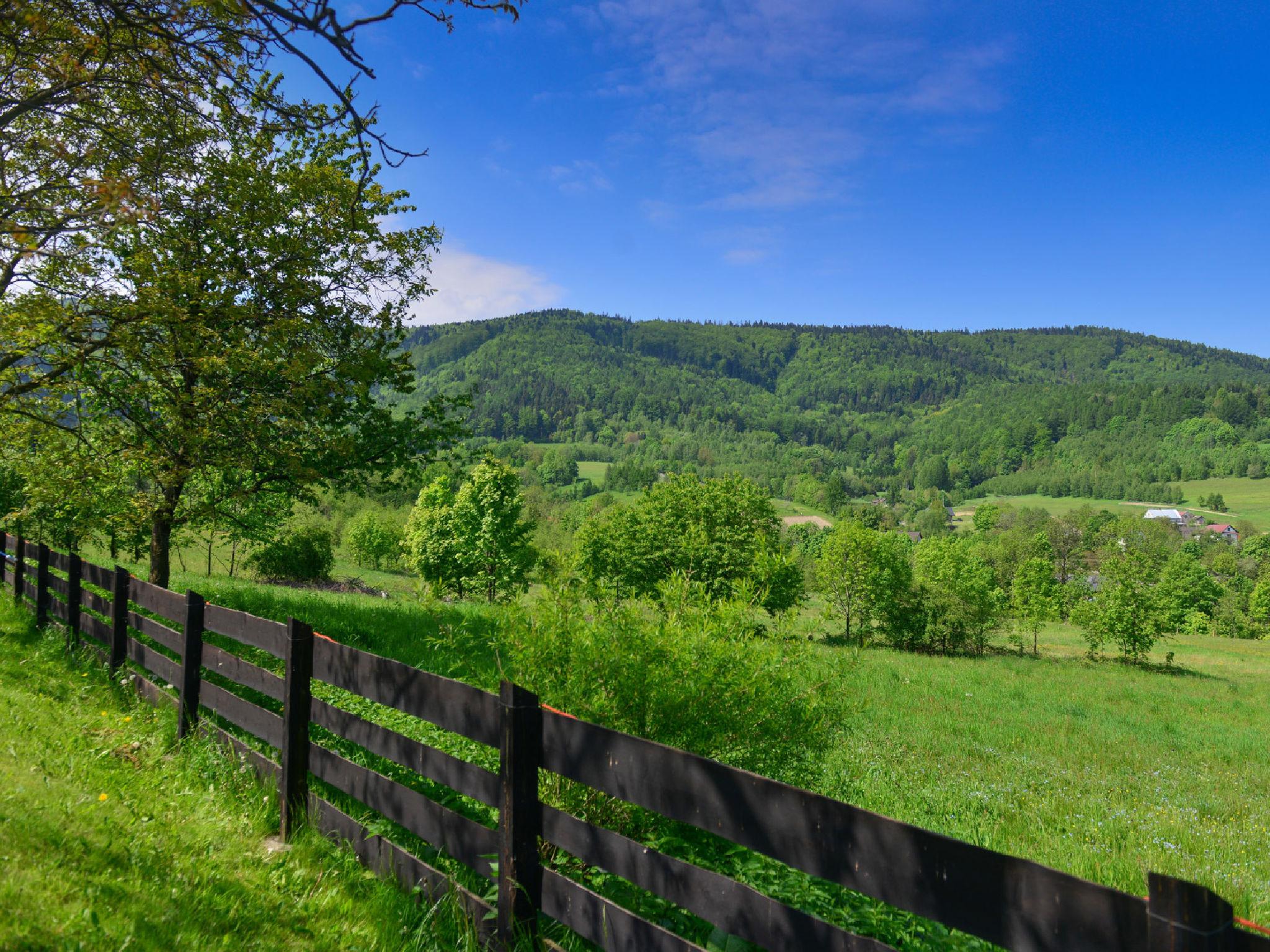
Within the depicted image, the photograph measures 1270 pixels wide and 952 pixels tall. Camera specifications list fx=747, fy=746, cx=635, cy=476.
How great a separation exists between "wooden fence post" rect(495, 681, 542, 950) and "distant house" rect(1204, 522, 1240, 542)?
17252 centimetres

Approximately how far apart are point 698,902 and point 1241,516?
223407 mm

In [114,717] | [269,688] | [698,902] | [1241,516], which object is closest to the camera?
[698,902]

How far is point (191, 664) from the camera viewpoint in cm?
566

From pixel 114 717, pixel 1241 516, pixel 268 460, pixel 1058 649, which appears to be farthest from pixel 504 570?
pixel 1241 516

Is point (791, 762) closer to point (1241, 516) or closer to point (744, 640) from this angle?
point (744, 640)

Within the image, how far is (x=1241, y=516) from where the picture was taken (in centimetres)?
17500

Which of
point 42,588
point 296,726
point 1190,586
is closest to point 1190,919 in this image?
point 296,726

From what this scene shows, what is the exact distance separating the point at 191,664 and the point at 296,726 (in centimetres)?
179

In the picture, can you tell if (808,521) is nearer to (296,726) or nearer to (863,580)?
(863,580)

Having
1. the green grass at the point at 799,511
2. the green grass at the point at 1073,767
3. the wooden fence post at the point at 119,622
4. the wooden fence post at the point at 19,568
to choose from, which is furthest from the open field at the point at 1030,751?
the green grass at the point at 799,511

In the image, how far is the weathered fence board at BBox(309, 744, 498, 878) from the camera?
339 cm

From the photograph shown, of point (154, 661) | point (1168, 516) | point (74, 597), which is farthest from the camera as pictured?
point (1168, 516)

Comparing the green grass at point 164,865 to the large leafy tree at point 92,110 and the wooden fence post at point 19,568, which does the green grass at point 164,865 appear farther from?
the wooden fence post at point 19,568

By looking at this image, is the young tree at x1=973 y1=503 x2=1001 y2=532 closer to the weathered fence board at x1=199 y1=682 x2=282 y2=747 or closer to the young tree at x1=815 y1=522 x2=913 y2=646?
the young tree at x1=815 y1=522 x2=913 y2=646
